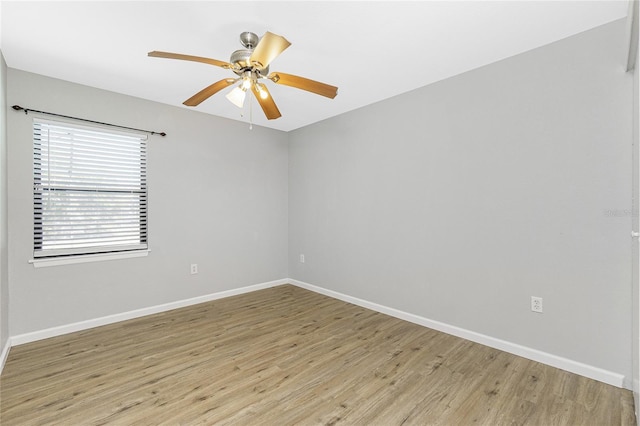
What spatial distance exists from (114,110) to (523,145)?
385 cm

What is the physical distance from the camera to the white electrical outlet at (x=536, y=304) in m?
2.26

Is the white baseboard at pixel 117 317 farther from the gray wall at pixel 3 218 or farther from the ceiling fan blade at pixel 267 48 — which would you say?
the ceiling fan blade at pixel 267 48

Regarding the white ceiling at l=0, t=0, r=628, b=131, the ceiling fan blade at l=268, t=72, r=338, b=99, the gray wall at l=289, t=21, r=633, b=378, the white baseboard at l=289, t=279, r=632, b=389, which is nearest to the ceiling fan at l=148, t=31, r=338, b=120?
the ceiling fan blade at l=268, t=72, r=338, b=99

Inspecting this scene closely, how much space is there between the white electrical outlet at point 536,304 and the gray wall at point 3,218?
4052 mm

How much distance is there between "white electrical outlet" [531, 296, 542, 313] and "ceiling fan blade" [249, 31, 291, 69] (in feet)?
8.23

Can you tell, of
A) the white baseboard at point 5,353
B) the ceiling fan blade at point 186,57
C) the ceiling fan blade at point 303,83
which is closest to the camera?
the ceiling fan blade at point 186,57

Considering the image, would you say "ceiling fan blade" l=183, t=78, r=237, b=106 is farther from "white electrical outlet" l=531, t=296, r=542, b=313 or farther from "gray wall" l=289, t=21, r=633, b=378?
"white electrical outlet" l=531, t=296, r=542, b=313

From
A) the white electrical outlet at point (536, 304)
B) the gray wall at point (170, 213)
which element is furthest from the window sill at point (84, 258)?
the white electrical outlet at point (536, 304)

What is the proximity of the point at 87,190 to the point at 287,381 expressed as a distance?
2644 millimetres

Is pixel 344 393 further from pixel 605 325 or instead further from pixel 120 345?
pixel 120 345

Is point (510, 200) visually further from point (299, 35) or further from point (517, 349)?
point (299, 35)

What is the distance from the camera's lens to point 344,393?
1907mm

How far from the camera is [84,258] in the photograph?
114 inches

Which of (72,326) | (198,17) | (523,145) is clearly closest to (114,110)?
(198,17)
